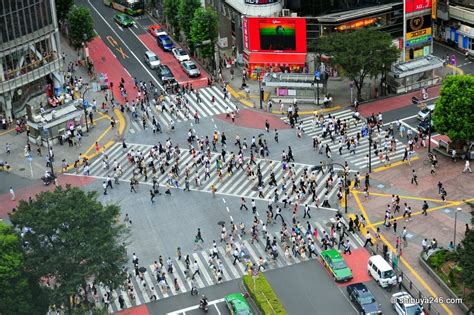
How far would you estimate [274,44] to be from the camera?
116m

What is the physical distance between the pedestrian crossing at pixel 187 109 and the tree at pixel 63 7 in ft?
88.9

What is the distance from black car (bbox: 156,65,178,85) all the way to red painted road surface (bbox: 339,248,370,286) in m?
46.8

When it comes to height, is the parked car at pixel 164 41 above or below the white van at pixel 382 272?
above

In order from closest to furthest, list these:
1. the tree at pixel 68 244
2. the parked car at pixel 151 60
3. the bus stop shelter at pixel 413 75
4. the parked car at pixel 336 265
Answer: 1. the tree at pixel 68 244
2. the parked car at pixel 336 265
3. the bus stop shelter at pixel 413 75
4. the parked car at pixel 151 60

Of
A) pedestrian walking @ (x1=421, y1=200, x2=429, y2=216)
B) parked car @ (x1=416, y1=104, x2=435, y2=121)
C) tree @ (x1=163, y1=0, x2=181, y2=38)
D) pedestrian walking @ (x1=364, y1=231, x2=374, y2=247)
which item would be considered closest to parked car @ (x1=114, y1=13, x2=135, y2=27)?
tree @ (x1=163, y1=0, x2=181, y2=38)

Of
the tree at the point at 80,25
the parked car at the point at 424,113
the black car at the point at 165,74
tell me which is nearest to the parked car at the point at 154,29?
the tree at the point at 80,25

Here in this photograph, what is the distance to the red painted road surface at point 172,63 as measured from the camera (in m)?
118

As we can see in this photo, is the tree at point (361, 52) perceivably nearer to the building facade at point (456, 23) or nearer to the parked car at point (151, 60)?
the building facade at point (456, 23)

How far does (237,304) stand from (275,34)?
53.3 meters

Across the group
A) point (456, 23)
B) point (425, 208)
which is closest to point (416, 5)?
point (456, 23)

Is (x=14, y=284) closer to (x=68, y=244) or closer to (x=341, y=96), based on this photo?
(x=68, y=244)

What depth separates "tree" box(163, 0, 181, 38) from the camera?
126 metres

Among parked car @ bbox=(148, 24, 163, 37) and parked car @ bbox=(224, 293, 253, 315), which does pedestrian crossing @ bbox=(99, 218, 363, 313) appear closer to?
parked car @ bbox=(224, 293, 253, 315)

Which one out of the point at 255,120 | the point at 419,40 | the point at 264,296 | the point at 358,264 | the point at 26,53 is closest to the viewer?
the point at 264,296
